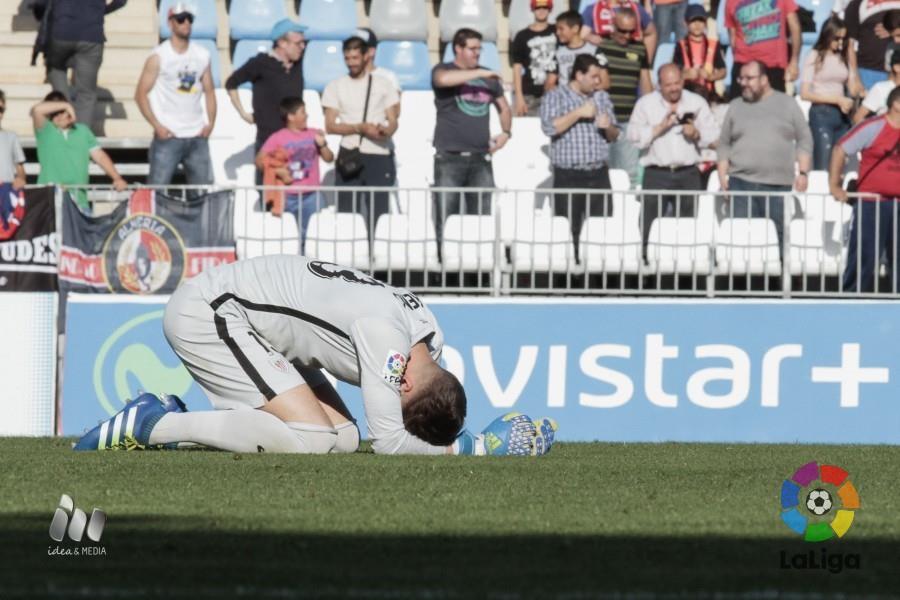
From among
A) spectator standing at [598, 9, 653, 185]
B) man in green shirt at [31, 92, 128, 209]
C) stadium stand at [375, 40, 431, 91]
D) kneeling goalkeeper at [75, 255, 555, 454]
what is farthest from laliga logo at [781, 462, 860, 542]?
stadium stand at [375, 40, 431, 91]

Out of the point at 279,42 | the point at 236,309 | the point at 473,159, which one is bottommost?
the point at 236,309

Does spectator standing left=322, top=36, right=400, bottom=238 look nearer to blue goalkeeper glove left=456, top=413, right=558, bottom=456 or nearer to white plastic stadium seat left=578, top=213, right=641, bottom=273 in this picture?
white plastic stadium seat left=578, top=213, right=641, bottom=273

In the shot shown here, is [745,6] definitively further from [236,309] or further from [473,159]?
[236,309]

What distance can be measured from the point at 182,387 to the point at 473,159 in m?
4.23

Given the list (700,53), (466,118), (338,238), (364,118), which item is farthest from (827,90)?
(338,238)

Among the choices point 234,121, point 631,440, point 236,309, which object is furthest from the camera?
point 234,121

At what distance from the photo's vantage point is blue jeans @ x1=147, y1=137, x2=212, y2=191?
1694 centimetres

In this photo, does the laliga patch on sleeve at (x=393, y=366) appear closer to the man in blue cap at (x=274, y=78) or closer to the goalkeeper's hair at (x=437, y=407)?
the goalkeeper's hair at (x=437, y=407)

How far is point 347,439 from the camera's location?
10117 millimetres

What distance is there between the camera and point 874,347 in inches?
545

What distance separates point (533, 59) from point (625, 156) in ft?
6.14

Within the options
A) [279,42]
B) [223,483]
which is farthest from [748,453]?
[279,42]

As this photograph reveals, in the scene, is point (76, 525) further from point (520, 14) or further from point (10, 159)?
point (520, 14)

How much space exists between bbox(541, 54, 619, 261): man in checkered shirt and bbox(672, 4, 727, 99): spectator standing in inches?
95.8
